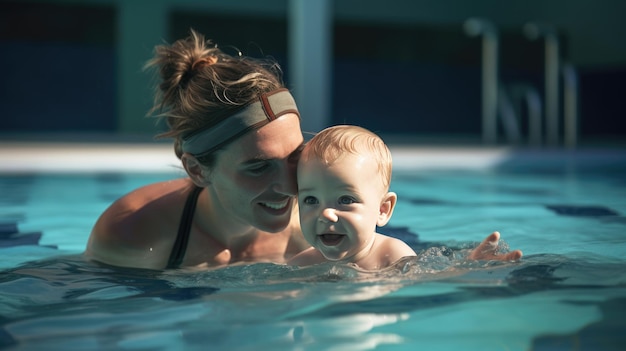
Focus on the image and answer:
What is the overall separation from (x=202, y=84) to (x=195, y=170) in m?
0.35

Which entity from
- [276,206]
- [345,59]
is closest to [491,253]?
[276,206]

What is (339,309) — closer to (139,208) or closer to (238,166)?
(238,166)

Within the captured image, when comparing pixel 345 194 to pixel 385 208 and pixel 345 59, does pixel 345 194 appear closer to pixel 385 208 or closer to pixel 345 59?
pixel 385 208

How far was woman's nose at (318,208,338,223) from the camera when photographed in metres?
2.50

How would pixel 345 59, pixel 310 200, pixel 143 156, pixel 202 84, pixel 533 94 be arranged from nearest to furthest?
pixel 310 200, pixel 202 84, pixel 143 156, pixel 533 94, pixel 345 59

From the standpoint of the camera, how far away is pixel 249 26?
14.9 meters

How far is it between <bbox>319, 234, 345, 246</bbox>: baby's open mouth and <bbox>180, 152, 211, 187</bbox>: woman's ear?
60 centimetres

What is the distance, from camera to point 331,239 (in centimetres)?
264

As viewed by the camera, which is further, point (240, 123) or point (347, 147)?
point (240, 123)

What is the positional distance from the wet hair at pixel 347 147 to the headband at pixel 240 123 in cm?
22

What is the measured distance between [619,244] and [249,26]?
40.0ft

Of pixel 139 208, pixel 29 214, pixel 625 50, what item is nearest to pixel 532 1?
pixel 625 50

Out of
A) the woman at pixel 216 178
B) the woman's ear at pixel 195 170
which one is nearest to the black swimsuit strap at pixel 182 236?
the woman at pixel 216 178

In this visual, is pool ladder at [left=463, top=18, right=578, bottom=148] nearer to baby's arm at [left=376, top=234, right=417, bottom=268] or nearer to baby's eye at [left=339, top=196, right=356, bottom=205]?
baby's arm at [left=376, top=234, right=417, bottom=268]
